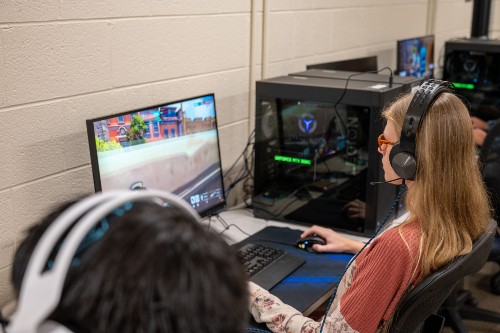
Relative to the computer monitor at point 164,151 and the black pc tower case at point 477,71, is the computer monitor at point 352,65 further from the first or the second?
the computer monitor at point 164,151

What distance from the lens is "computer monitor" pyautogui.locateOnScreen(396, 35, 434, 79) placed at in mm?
3324

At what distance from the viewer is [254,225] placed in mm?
2207

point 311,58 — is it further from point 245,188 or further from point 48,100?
point 48,100

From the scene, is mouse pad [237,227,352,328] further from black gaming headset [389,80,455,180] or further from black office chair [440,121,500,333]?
black office chair [440,121,500,333]

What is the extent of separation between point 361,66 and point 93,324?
7.98ft

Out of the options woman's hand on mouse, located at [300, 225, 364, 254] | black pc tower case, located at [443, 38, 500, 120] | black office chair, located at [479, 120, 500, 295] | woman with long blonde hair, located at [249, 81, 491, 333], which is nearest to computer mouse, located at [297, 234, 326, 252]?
woman's hand on mouse, located at [300, 225, 364, 254]

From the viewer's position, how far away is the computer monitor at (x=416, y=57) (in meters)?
3.32

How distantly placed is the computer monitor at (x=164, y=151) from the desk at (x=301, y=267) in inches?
6.5

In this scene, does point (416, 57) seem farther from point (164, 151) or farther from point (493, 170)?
point (164, 151)

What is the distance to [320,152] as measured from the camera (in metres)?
2.16

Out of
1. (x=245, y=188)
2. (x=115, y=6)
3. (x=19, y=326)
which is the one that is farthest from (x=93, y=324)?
(x=245, y=188)

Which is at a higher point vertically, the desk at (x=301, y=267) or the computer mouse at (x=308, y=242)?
the computer mouse at (x=308, y=242)

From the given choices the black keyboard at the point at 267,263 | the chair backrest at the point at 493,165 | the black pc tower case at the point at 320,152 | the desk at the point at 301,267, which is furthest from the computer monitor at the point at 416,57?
the black keyboard at the point at 267,263

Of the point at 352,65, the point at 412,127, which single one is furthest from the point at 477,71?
the point at 412,127
